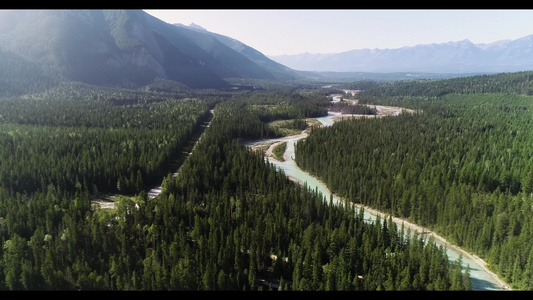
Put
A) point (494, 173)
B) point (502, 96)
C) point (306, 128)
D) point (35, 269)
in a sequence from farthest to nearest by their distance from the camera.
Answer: point (502, 96) < point (306, 128) < point (494, 173) < point (35, 269)

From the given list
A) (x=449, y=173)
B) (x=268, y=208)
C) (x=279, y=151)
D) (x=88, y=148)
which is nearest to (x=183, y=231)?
(x=268, y=208)

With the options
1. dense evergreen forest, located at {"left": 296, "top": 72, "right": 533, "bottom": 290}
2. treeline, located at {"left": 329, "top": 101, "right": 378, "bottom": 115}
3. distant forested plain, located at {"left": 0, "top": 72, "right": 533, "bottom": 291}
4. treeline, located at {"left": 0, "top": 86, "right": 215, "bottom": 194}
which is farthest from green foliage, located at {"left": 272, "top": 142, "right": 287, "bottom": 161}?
treeline, located at {"left": 329, "top": 101, "right": 378, "bottom": 115}

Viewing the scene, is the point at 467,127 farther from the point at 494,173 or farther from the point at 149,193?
the point at 149,193

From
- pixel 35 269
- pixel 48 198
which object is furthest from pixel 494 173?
pixel 48 198

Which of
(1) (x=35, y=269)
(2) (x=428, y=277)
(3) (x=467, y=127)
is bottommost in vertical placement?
(2) (x=428, y=277)

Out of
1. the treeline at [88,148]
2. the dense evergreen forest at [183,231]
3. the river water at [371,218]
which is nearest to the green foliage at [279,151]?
the river water at [371,218]

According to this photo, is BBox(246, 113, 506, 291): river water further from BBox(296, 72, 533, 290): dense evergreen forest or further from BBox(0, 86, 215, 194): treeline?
BBox(0, 86, 215, 194): treeline
